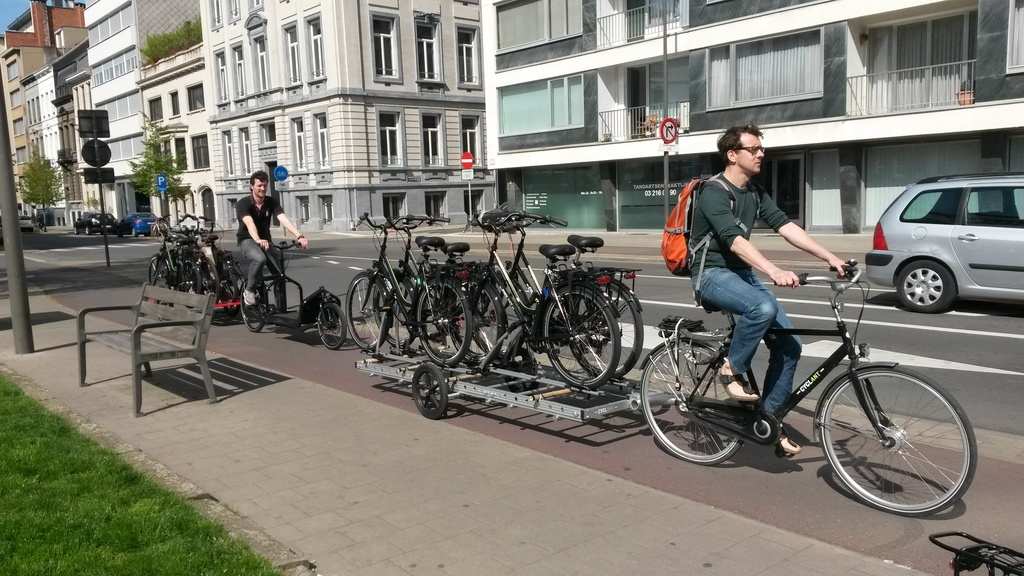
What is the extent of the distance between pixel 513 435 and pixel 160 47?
63.5m

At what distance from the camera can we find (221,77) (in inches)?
2037

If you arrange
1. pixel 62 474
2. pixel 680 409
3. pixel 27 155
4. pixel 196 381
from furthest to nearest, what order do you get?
pixel 27 155
pixel 196 381
pixel 680 409
pixel 62 474

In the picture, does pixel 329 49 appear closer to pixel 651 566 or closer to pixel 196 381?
pixel 196 381

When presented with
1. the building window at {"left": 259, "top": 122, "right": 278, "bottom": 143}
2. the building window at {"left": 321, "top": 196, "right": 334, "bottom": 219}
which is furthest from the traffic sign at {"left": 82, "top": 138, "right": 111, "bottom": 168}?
the building window at {"left": 259, "top": 122, "right": 278, "bottom": 143}

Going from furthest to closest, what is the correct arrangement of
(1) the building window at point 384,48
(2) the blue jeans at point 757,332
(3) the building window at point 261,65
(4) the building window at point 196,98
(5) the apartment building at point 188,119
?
(4) the building window at point 196,98 → (5) the apartment building at point 188,119 → (3) the building window at point 261,65 → (1) the building window at point 384,48 → (2) the blue jeans at point 757,332

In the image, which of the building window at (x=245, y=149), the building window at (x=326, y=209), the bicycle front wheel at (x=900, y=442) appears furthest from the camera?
the building window at (x=245, y=149)

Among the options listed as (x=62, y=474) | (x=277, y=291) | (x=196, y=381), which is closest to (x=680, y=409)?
(x=62, y=474)

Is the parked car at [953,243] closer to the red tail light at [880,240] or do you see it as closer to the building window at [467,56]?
the red tail light at [880,240]

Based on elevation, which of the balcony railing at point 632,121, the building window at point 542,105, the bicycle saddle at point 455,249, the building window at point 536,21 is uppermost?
the building window at point 536,21

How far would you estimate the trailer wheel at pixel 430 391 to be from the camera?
6.00m

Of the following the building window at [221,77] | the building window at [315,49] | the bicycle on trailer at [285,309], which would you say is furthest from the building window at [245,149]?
the bicycle on trailer at [285,309]

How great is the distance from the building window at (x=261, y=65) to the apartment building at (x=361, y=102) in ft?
0.24

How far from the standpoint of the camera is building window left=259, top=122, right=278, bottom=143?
47.9 m

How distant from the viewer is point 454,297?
658 centimetres
